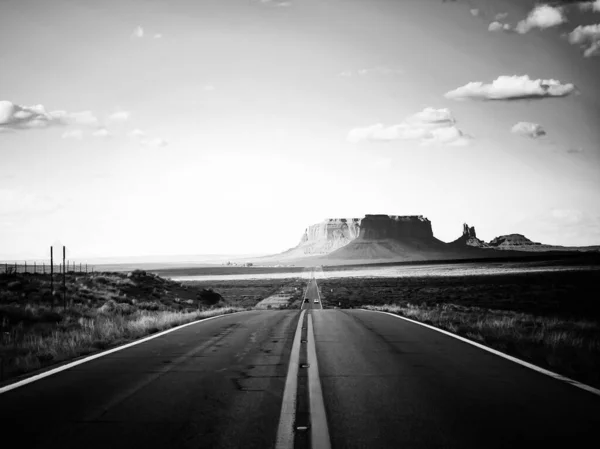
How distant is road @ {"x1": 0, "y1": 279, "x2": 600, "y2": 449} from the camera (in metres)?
4.67

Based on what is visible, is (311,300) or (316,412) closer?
(316,412)

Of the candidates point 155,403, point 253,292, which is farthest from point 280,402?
point 253,292

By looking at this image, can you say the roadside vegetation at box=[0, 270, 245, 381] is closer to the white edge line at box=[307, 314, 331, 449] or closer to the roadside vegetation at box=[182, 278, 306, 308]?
the white edge line at box=[307, 314, 331, 449]

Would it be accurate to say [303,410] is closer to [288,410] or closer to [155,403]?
[288,410]

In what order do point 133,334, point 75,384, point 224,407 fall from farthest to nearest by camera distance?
point 133,334 → point 75,384 → point 224,407

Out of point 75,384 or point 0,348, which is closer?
point 75,384

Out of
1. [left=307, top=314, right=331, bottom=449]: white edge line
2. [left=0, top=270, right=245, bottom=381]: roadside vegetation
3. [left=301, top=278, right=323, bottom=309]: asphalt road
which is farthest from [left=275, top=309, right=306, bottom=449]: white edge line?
[left=301, top=278, right=323, bottom=309]: asphalt road

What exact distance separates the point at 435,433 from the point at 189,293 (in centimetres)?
4002

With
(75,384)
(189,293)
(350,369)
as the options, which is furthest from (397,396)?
(189,293)

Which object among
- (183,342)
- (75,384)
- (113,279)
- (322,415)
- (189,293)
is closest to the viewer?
(322,415)

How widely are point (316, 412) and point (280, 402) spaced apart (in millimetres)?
632

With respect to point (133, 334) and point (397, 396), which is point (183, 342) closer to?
point (133, 334)

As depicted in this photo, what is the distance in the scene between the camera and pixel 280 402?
19.5 ft

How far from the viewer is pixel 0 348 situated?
11.9m
